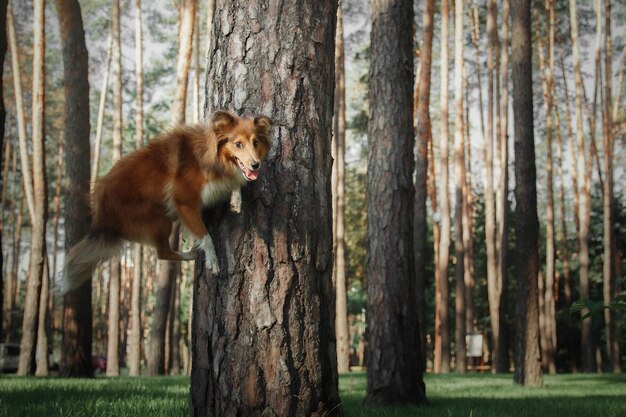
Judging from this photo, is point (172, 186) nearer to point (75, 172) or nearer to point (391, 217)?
point (391, 217)

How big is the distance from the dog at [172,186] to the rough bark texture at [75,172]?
10.2m

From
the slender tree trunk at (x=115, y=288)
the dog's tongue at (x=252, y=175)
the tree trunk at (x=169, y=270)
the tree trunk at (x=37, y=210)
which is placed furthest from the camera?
the slender tree trunk at (x=115, y=288)

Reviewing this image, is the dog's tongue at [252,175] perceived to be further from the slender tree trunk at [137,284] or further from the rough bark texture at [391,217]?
the slender tree trunk at [137,284]

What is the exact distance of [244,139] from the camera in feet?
11.8

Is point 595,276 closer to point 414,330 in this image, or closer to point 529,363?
point 529,363

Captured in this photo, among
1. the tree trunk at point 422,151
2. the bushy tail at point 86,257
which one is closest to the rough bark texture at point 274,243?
the bushy tail at point 86,257

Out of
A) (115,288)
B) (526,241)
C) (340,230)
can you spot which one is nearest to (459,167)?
(340,230)

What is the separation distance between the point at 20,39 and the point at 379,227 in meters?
28.7

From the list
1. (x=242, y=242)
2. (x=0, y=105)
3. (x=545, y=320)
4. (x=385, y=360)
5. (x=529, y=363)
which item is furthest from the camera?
(x=545, y=320)

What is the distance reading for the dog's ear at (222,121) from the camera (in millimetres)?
3615

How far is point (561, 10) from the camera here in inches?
1270

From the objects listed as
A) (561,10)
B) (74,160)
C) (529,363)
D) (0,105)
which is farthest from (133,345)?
(561,10)

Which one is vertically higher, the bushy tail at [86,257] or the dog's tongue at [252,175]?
the dog's tongue at [252,175]

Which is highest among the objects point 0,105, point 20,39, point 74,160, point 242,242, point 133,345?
point 20,39
